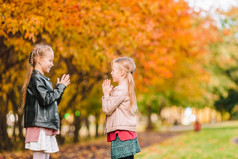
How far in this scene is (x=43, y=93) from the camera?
368cm

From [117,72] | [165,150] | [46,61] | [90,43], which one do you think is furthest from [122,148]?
[165,150]

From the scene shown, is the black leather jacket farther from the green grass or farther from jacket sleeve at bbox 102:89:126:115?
the green grass

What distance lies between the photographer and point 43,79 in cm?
380

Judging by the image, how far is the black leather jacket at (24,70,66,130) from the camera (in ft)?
12.1

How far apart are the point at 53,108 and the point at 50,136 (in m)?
0.35

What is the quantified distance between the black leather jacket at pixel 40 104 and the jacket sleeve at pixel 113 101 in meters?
0.57

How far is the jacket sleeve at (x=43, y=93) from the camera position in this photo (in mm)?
3668

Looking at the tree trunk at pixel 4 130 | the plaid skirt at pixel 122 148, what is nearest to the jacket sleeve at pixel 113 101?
the plaid skirt at pixel 122 148

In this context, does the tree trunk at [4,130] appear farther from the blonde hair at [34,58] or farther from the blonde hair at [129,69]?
the blonde hair at [129,69]

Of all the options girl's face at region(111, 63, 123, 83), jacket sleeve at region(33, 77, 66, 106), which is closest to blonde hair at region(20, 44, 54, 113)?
jacket sleeve at region(33, 77, 66, 106)

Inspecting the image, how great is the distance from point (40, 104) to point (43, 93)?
0.48ft

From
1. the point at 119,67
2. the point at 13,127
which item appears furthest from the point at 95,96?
the point at 119,67

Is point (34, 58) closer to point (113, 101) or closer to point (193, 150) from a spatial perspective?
point (113, 101)

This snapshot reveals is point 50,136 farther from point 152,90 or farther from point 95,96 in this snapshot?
point 152,90
